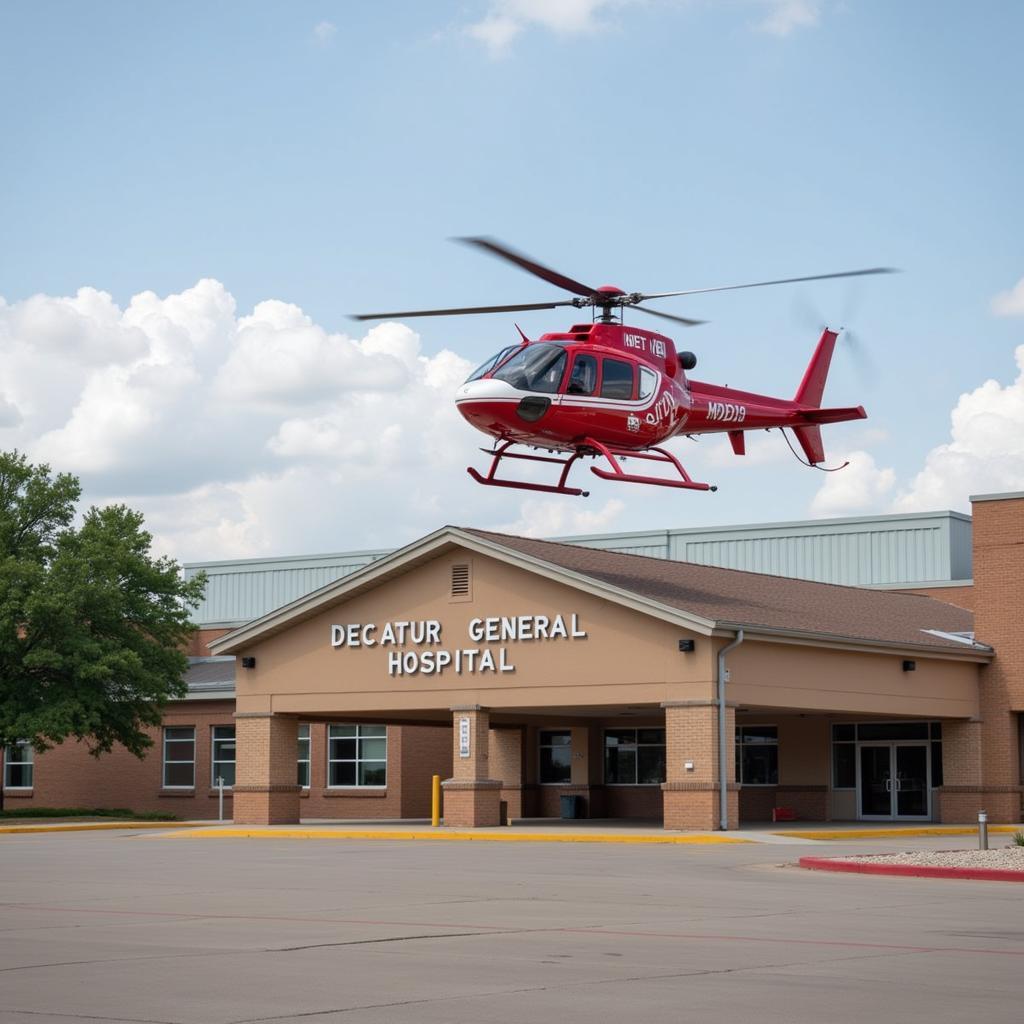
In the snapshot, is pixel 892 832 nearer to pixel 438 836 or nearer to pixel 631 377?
pixel 438 836

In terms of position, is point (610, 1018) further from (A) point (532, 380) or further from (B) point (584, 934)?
(A) point (532, 380)

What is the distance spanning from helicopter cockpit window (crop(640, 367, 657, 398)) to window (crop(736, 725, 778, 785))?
17.9 m

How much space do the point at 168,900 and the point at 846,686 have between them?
70.8ft

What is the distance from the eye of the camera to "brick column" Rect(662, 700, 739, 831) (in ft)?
107

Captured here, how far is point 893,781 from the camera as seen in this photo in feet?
136

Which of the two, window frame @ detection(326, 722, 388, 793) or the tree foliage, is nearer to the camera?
the tree foliage

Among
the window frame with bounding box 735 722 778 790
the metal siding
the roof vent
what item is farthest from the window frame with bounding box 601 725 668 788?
the metal siding

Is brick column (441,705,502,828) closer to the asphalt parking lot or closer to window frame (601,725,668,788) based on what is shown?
window frame (601,725,668,788)

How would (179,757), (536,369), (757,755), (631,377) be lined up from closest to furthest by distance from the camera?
(536,369)
(631,377)
(757,755)
(179,757)

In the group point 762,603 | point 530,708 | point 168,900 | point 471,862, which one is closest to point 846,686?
point 762,603

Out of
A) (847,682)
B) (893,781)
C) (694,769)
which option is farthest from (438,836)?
(893,781)

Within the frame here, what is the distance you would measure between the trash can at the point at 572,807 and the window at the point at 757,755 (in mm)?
4389

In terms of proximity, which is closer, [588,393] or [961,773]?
[588,393]

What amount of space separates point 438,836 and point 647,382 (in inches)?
408
